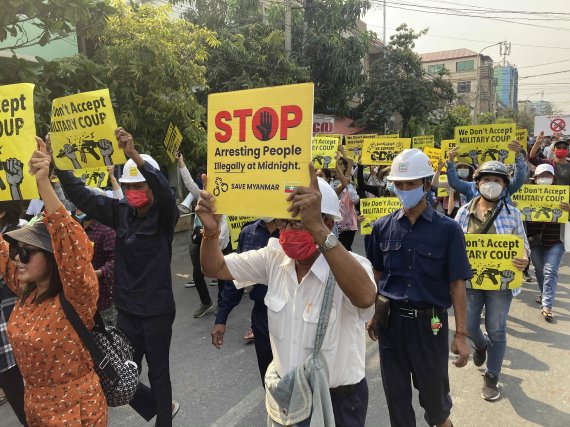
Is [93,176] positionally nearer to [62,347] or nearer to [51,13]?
[51,13]

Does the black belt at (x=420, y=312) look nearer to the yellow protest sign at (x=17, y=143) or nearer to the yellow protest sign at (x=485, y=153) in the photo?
the yellow protest sign at (x=17, y=143)

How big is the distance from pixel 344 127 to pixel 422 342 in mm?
20158

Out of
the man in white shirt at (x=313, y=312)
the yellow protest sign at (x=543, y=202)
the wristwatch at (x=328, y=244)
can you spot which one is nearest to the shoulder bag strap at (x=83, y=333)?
the man in white shirt at (x=313, y=312)

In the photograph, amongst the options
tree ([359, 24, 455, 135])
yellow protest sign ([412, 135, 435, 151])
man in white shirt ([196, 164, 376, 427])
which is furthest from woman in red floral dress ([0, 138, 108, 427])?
tree ([359, 24, 455, 135])

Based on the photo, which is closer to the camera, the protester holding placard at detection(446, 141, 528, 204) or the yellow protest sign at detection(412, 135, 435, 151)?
the protester holding placard at detection(446, 141, 528, 204)

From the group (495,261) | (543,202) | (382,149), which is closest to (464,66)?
(382,149)

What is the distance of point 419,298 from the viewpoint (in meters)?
2.84

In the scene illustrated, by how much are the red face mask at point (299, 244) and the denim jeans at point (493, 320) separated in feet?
7.97

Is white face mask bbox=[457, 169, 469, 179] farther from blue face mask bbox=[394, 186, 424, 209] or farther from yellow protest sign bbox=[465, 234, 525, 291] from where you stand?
blue face mask bbox=[394, 186, 424, 209]

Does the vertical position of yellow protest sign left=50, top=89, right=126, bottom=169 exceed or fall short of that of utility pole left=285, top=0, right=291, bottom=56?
it falls short

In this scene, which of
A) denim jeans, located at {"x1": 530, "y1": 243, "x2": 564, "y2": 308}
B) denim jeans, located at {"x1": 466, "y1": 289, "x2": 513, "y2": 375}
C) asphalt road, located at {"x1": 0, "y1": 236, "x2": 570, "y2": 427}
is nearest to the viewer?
asphalt road, located at {"x1": 0, "y1": 236, "x2": 570, "y2": 427}

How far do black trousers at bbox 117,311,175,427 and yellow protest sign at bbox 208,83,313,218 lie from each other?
5.29 ft

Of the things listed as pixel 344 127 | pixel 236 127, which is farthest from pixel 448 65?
pixel 236 127

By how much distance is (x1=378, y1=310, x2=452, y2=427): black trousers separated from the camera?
9.34 feet
